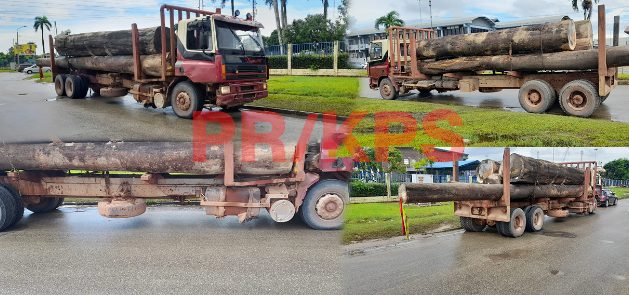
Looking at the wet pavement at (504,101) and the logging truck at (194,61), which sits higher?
the logging truck at (194,61)

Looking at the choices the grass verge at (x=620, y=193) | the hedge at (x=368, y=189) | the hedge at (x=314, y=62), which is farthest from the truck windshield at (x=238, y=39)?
the grass verge at (x=620, y=193)

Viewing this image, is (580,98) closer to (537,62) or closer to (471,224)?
(537,62)

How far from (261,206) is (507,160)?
4854 millimetres

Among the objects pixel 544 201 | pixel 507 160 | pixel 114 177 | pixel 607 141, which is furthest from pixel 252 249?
pixel 544 201

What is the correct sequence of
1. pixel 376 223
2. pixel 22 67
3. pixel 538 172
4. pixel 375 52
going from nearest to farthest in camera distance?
pixel 376 223 → pixel 538 172 → pixel 22 67 → pixel 375 52

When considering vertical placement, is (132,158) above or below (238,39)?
below

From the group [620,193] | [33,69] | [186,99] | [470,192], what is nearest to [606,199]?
[620,193]

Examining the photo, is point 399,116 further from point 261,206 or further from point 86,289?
point 86,289

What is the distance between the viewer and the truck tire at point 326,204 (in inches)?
293

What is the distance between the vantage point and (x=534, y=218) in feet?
36.7

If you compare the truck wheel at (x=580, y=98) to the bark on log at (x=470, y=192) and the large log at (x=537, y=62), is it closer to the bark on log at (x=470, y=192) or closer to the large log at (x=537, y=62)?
the large log at (x=537, y=62)

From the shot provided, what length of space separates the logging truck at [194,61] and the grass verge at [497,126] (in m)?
1.51

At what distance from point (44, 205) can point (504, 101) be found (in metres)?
11.9

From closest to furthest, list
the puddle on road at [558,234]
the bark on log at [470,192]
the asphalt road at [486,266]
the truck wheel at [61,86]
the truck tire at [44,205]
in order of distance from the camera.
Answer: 1. the asphalt road at [486,266]
2. the bark on log at [470,192]
3. the truck tire at [44,205]
4. the puddle on road at [558,234]
5. the truck wheel at [61,86]
